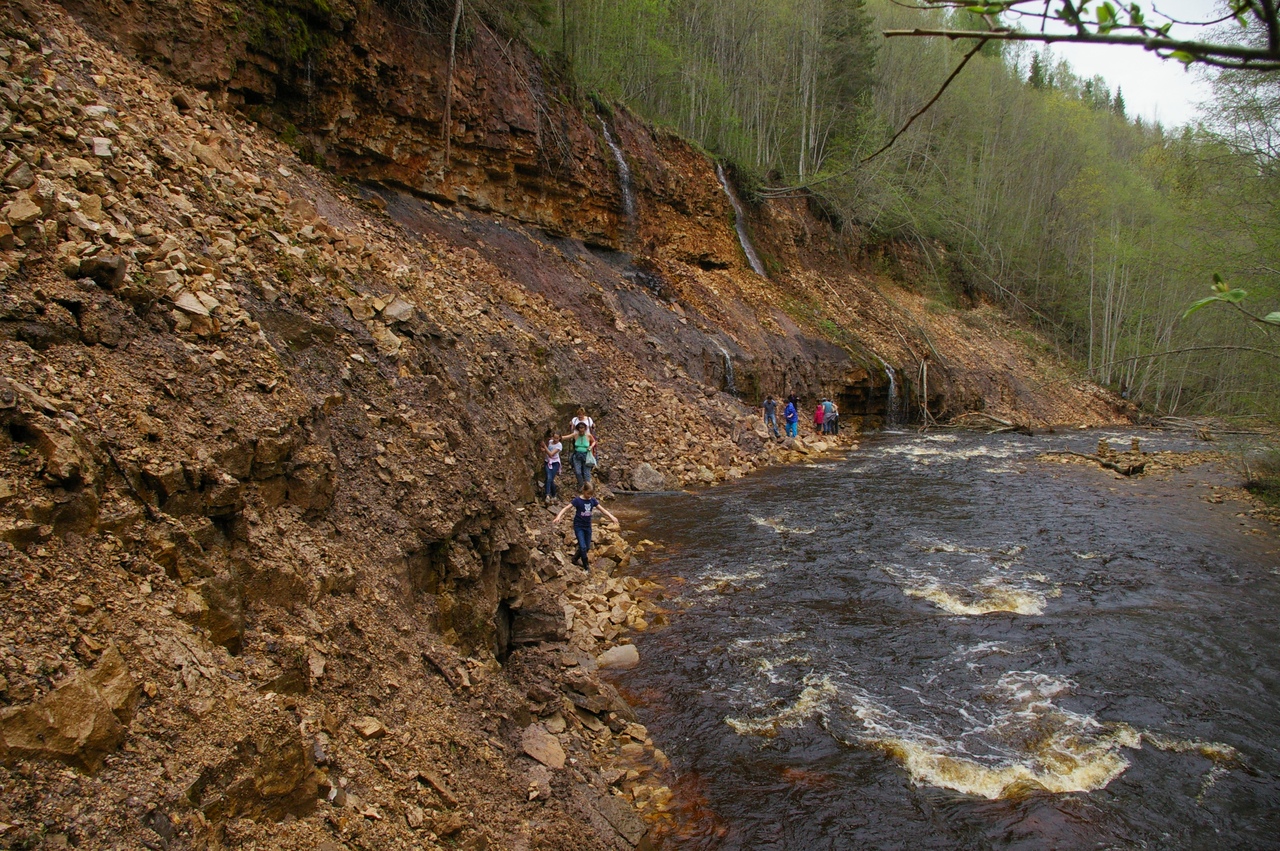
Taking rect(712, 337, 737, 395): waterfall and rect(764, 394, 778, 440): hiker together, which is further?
rect(712, 337, 737, 395): waterfall

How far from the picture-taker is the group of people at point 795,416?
770 inches

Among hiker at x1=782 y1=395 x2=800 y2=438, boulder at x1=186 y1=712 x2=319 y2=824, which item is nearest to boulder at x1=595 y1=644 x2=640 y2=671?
boulder at x1=186 y1=712 x2=319 y2=824

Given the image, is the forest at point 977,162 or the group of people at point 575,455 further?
the forest at point 977,162

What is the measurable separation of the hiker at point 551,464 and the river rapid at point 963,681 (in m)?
1.73

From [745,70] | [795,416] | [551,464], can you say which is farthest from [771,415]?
[745,70]

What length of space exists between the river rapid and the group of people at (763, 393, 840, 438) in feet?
24.8

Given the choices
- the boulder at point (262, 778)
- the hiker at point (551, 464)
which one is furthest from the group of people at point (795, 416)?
the boulder at point (262, 778)

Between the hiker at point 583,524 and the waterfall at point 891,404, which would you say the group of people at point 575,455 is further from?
the waterfall at point 891,404

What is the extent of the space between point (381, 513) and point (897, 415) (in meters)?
23.7

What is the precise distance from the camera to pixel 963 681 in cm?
639

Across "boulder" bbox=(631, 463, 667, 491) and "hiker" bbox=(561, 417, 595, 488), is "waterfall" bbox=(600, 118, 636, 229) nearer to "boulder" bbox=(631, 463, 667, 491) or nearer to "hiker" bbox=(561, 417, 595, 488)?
"boulder" bbox=(631, 463, 667, 491)

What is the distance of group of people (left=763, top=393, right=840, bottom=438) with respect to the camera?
19.5 metres

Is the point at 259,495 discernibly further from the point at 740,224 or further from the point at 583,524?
the point at 740,224

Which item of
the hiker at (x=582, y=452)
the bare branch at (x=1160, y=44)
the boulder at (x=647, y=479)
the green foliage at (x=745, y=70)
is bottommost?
the boulder at (x=647, y=479)
